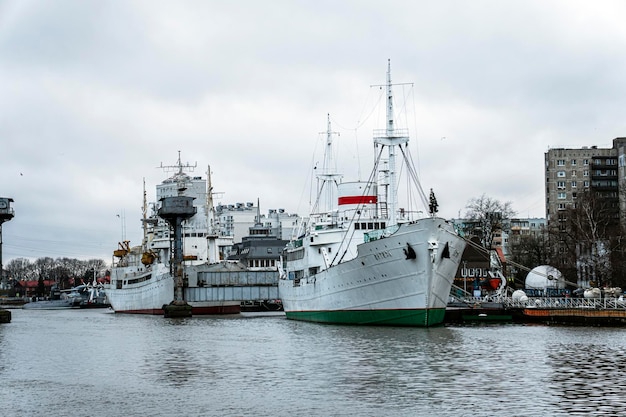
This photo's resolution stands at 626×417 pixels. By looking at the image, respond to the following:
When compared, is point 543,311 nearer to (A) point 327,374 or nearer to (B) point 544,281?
(B) point 544,281

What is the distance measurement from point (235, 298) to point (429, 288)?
163ft

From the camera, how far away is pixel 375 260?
57.6 m

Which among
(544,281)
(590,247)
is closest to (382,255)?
(590,247)

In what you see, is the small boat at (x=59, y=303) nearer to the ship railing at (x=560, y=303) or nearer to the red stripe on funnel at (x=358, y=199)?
the red stripe on funnel at (x=358, y=199)

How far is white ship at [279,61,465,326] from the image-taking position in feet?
182

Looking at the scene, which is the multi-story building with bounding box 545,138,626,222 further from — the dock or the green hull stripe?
the green hull stripe

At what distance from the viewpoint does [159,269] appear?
4301 inches

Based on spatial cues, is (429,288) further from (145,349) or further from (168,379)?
(168,379)

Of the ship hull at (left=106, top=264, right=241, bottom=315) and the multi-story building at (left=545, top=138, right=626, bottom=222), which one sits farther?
the multi-story building at (left=545, top=138, right=626, bottom=222)

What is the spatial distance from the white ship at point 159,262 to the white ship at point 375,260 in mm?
26145

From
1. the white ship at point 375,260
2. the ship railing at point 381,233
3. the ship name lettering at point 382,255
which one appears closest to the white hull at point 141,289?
the white ship at point 375,260

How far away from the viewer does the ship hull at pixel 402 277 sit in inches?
2174

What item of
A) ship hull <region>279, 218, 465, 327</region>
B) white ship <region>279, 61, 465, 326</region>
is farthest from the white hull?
ship hull <region>279, 218, 465, 327</region>

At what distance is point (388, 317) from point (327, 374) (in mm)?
24908
